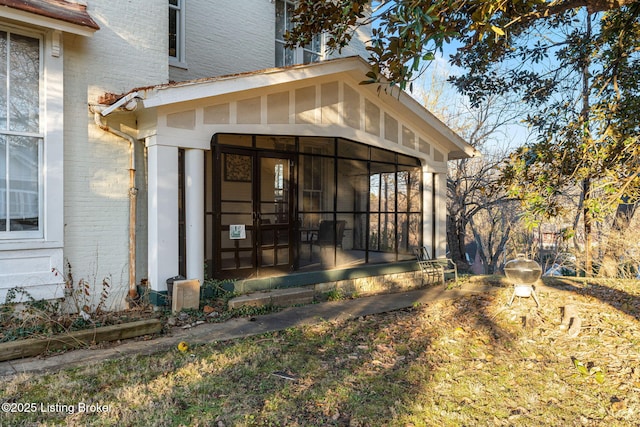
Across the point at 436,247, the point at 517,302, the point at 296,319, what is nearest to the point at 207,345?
the point at 296,319

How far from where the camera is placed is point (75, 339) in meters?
4.68

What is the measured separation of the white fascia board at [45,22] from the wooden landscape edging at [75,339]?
3.84 meters

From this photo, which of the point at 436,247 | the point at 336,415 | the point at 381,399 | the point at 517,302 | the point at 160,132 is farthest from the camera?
the point at 436,247

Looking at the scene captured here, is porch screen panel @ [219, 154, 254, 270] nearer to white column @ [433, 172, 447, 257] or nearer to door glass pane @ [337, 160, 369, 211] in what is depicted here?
door glass pane @ [337, 160, 369, 211]

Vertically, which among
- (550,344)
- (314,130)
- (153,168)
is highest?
(314,130)

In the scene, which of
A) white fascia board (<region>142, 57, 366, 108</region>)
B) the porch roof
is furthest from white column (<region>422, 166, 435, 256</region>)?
white fascia board (<region>142, 57, 366, 108</region>)

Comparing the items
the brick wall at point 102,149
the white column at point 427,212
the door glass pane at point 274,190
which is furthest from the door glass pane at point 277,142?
the white column at point 427,212

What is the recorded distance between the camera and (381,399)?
359cm

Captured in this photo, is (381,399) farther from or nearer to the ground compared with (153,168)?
nearer to the ground

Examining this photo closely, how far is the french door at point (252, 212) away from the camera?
279 inches

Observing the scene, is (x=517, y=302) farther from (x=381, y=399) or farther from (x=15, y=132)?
(x=15, y=132)

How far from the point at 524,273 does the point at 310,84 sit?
488 cm

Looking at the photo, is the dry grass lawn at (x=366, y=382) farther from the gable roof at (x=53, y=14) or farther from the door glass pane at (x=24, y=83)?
the gable roof at (x=53, y=14)

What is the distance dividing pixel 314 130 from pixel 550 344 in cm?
511
